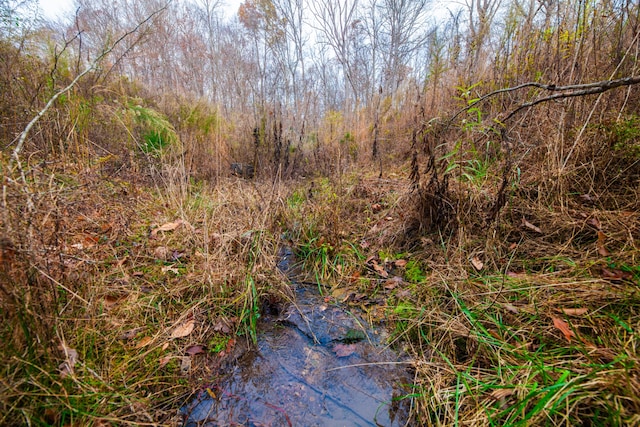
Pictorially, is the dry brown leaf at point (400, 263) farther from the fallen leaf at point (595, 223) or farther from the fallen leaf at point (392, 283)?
the fallen leaf at point (595, 223)

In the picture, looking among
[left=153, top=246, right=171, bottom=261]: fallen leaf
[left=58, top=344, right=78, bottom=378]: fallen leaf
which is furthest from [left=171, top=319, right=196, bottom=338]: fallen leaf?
[left=153, top=246, right=171, bottom=261]: fallen leaf

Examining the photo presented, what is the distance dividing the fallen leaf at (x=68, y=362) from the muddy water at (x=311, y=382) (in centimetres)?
49

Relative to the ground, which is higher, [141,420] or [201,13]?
[201,13]

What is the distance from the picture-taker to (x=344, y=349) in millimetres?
1458

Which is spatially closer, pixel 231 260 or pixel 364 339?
pixel 364 339

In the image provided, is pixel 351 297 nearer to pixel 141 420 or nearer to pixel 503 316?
pixel 503 316

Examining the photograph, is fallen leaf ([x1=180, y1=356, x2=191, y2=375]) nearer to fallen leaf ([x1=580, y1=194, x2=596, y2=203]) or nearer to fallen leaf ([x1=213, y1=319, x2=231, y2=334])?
fallen leaf ([x1=213, y1=319, x2=231, y2=334])

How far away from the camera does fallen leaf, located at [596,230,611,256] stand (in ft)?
4.46

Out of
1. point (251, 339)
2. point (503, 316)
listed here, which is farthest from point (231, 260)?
point (503, 316)

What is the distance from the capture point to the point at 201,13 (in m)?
13.4

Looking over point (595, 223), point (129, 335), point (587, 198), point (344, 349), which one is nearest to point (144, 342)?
point (129, 335)

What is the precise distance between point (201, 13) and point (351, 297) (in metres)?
17.5

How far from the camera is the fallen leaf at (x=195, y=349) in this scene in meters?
1.33

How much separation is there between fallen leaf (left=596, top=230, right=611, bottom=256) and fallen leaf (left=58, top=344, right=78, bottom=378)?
2487 millimetres
